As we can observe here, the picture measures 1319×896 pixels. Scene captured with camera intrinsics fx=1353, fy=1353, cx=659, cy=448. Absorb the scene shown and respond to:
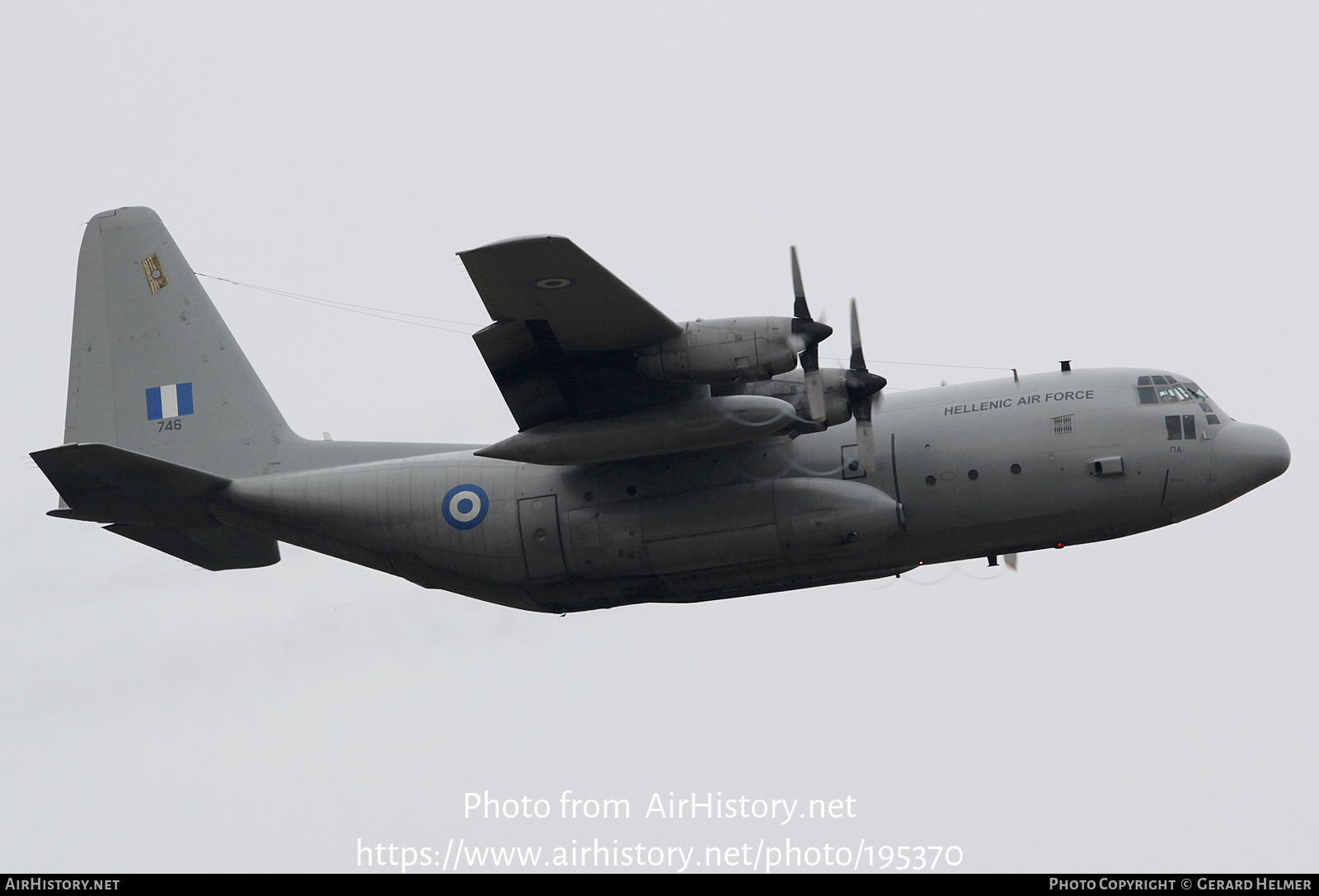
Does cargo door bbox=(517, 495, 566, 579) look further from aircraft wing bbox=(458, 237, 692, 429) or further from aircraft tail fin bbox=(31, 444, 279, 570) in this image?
aircraft tail fin bbox=(31, 444, 279, 570)

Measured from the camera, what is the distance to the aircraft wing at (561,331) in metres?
14.4

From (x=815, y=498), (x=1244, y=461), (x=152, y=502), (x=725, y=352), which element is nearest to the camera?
(x=725, y=352)

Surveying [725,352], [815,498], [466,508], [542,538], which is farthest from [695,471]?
[466,508]

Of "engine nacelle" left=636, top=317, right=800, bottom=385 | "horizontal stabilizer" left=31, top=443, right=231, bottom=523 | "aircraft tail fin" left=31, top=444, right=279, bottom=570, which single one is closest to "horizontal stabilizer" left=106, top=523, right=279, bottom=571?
"aircraft tail fin" left=31, top=444, right=279, bottom=570

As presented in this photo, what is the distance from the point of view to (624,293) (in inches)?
579

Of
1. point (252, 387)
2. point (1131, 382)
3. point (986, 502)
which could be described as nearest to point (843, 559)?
point (986, 502)

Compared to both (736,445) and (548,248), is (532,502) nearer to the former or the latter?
(736,445)

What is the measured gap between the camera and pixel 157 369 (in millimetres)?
19484

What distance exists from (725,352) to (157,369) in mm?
9106

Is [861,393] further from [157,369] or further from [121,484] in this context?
[157,369]

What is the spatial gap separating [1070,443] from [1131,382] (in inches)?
46.0

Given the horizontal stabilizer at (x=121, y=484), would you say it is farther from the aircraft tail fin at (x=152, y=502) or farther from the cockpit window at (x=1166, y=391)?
the cockpit window at (x=1166, y=391)

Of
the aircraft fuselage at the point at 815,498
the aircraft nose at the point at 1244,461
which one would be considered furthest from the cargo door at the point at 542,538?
the aircraft nose at the point at 1244,461

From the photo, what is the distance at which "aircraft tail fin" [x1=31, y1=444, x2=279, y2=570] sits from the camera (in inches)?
659
